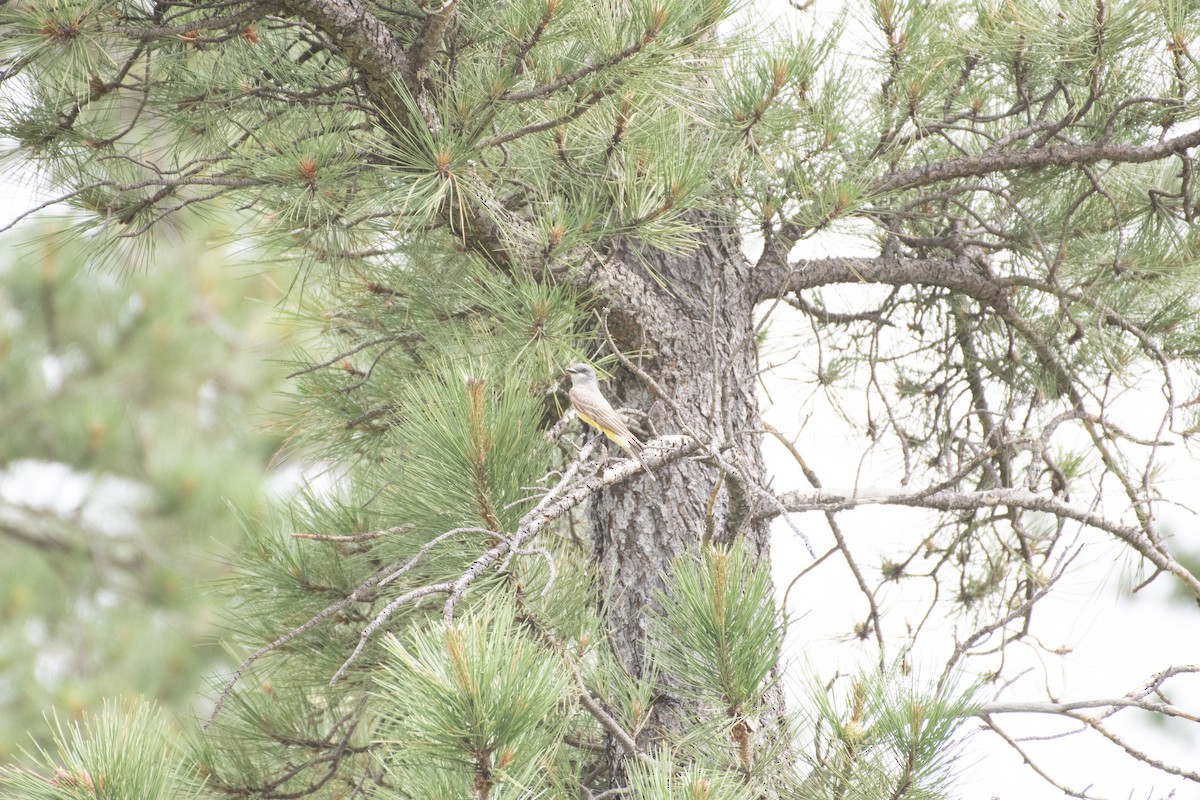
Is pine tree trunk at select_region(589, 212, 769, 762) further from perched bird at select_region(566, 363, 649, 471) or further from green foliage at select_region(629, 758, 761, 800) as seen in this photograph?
green foliage at select_region(629, 758, 761, 800)

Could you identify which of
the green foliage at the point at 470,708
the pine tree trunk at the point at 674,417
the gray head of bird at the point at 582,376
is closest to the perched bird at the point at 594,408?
the gray head of bird at the point at 582,376

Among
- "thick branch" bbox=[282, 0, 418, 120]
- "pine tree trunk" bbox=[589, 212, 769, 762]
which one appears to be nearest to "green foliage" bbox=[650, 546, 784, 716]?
"pine tree trunk" bbox=[589, 212, 769, 762]

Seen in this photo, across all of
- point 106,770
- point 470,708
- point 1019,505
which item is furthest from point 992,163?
point 106,770

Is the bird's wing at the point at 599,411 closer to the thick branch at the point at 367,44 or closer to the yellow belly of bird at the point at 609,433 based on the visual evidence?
Result: the yellow belly of bird at the point at 609,433

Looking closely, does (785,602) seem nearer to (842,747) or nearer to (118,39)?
(842,747)

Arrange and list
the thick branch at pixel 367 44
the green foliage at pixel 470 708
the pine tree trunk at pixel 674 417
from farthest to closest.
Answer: the pine tree trunk at pixel 674 417, the thick branch at pixel 367 44, the green foliage at pixel 470 708

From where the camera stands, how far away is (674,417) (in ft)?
6.50

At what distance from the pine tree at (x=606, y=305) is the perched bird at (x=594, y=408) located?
0.05m

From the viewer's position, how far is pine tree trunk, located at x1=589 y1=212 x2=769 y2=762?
1924 mm

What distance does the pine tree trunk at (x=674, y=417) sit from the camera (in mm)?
1924

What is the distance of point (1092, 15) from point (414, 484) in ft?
4.42

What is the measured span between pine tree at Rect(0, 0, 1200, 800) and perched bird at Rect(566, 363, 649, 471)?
0.05 meters

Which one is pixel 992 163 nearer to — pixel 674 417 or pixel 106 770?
pixel 674 417

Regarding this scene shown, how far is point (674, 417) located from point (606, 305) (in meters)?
0.25
